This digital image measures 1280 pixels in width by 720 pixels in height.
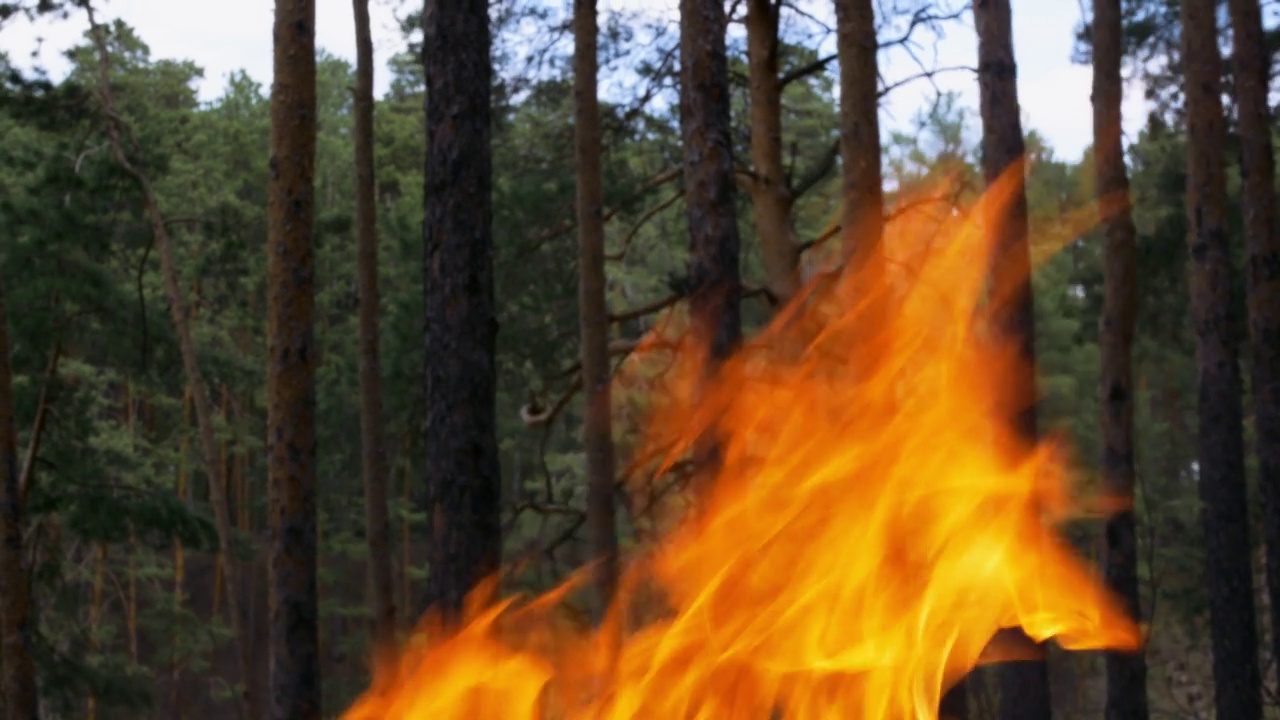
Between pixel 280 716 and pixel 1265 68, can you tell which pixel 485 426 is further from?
pixel 1265 68

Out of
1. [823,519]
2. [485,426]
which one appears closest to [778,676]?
[823,519]

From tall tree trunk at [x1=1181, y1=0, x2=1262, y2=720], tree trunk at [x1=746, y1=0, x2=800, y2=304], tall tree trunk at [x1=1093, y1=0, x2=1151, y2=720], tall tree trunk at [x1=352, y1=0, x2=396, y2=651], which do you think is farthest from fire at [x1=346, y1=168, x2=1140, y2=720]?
tall tree trunk at [x1=352, y1=0, x2=396, y2=651]

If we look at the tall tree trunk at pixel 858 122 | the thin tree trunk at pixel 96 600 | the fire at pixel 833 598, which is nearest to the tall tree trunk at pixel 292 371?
the tall tree trunk at pixel 858 122

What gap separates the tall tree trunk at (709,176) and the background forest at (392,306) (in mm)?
275

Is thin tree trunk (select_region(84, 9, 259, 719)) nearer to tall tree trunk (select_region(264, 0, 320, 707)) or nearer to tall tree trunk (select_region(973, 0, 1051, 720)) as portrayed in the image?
tall tree trunk (select_region(264, 0, 320, 707))

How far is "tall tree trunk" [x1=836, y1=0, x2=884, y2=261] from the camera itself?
10.0 metres

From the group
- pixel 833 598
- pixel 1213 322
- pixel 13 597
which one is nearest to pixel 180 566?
pixel 13 597

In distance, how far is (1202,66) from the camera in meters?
13.0

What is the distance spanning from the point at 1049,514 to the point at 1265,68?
19.9 ft

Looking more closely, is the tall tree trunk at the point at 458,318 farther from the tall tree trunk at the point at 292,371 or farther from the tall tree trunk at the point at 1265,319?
the tall tree trunk at the point at 1265,319

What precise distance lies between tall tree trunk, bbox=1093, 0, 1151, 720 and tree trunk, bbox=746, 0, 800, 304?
9.60 feet

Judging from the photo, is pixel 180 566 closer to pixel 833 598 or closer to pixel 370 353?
pixel 370 353

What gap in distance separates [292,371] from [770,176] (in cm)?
550

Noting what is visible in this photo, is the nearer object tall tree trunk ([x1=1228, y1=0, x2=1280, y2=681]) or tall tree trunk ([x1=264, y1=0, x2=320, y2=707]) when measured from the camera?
tall tree trunk ([x1=264, y1=0, x2=320, y2=707])
